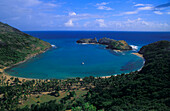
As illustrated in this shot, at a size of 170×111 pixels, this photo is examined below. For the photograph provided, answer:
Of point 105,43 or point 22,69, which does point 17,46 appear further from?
point 105,43

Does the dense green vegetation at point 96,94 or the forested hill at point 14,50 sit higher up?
the forested hill at point 14,50

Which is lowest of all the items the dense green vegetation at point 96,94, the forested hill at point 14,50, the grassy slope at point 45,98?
the grassy slope at point 45,98

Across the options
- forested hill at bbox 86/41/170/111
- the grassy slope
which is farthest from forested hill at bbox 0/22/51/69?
forested hill at bbox 86/41/170/111

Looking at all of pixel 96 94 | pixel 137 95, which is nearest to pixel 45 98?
pixel 96 94

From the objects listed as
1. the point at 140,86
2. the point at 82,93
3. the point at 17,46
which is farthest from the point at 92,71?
the point at 17,46

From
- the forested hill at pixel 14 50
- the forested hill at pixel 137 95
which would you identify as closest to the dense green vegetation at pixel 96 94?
the forested hill at pixel 137 95

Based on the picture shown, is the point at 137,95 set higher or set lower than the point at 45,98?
higher

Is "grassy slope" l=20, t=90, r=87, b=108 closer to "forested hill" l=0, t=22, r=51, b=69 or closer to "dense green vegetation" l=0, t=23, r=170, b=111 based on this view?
"dense green vegetation" l=0, t=23, r=170, b=111

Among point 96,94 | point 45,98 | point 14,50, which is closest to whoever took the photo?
point 96,94

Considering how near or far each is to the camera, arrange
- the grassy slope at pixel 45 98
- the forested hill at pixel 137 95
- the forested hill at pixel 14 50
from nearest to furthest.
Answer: the forested hill at pixel 137 95, the grassy slope at pixel 45 98, the forested hill at pixel 14 50

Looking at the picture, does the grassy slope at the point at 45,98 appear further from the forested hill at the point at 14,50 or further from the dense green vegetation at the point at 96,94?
the forested hill at the point at 14,50

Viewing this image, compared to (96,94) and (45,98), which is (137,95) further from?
(45,98)
